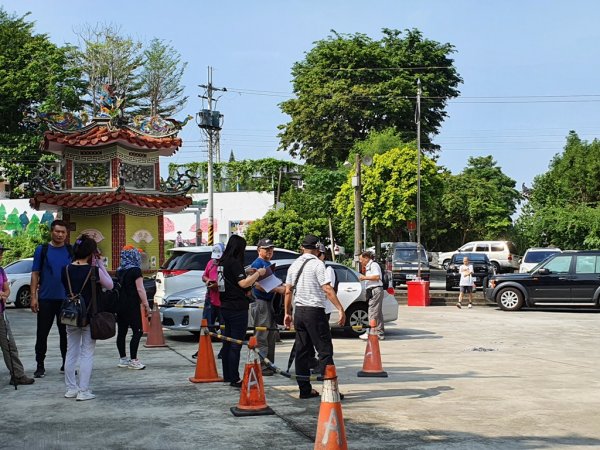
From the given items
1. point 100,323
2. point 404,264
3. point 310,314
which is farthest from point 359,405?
point 404,264

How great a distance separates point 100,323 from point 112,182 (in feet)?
61.6

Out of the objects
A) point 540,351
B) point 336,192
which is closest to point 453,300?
point 540,351

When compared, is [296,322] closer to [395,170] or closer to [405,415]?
[405,415]

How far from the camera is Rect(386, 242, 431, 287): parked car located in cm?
3294

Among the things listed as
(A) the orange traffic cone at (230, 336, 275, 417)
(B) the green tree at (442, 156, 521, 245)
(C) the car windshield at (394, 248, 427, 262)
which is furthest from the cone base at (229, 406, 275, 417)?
(B) the green tree at (442, 156, 521, 245)

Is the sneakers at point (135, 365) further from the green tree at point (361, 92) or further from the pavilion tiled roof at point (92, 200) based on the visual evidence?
the green tree at point (361, 92)

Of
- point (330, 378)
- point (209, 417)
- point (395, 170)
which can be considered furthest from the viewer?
point (395, 170)

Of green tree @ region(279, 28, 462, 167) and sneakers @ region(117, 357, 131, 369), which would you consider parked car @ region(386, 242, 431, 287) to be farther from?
sneakers @ region(117, 357, 131, 369)

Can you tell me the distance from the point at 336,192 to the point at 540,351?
31987mm

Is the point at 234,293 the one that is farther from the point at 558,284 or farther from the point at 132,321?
the point at 558,284

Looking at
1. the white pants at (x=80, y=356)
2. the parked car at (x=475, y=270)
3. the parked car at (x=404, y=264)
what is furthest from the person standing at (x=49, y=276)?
the parked car at (x=404, y=264)

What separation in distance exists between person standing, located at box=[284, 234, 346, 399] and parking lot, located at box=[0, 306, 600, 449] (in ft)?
1.38

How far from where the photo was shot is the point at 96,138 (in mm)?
26391

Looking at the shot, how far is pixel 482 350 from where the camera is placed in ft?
44.6
